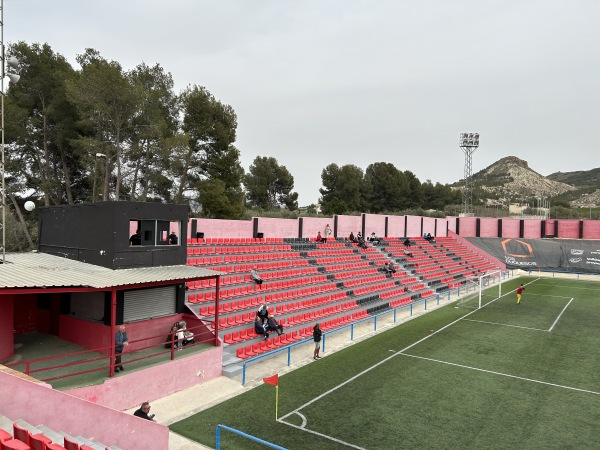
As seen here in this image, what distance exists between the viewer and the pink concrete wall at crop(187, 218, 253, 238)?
2648 cm

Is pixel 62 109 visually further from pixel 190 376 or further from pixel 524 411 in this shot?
pixel 524 411

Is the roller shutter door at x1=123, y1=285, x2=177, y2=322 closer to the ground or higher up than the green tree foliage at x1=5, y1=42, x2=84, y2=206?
closer to the ground

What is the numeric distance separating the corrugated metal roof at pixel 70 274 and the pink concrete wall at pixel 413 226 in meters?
36.2

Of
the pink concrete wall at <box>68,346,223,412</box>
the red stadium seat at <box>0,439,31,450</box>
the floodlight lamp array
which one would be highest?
the floodlight lamp array

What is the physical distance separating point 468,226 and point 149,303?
165 feet

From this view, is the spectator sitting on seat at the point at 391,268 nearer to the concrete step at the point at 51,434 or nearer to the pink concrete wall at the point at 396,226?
the pink concrete wall at the point at 396,226

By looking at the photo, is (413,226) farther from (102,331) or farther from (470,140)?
(102,331)

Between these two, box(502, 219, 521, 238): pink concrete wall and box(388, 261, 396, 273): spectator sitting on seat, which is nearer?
box(388, 261, 396, 273): spectator sitting on seat

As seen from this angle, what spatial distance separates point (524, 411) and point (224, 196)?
31746 millimetres

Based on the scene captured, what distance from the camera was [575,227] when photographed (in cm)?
5231

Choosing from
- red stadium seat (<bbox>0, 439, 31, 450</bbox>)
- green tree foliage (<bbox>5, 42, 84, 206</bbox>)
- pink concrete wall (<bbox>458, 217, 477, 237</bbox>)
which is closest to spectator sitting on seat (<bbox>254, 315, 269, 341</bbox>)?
red stadium seat (<bbox>0, 439, 31, 450</bbox>)

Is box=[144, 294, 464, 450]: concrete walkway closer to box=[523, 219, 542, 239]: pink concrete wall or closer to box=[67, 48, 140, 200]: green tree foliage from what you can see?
box=[67, 48, 140, 200]: green tree foliage

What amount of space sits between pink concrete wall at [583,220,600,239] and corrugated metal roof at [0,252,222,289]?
54.1 m

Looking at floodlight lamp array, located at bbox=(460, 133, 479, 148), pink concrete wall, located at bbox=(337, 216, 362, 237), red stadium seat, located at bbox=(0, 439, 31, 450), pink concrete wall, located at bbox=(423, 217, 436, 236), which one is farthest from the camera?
floodlight lamp array, located at bbox=(460, 133, 479, 148)
